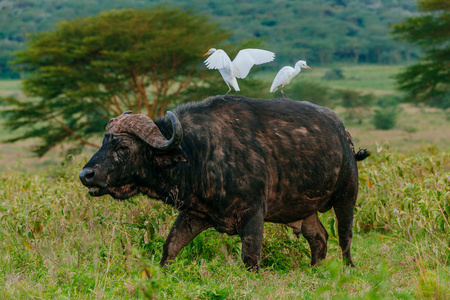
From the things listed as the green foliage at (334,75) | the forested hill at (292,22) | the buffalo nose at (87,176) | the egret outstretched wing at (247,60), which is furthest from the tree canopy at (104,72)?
the forested hill at (292,22)

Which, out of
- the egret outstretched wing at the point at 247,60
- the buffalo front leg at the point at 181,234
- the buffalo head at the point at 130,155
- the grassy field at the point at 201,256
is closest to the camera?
the grassy field at the point at 201,256

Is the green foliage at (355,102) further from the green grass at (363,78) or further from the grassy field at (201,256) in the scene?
the grassy field at (201,256)

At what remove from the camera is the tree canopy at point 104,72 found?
26.2 m

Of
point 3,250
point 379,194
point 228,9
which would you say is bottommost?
point 228,9

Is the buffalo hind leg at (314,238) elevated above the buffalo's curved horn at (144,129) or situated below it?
below

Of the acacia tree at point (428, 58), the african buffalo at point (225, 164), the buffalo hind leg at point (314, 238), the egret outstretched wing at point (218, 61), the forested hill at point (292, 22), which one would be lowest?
the forested hill at point (292, 22)

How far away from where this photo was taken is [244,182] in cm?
449

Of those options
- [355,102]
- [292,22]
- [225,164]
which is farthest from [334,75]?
[225,164]

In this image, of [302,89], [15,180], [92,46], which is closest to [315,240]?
[15,180]

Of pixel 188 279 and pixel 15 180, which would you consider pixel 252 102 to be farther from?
pixel 15 180

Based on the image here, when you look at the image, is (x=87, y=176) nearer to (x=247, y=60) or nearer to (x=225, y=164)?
(x=225, y=164)

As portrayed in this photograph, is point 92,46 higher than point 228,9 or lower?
higher

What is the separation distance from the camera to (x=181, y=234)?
15.7ft

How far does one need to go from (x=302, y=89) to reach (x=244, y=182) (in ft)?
112
